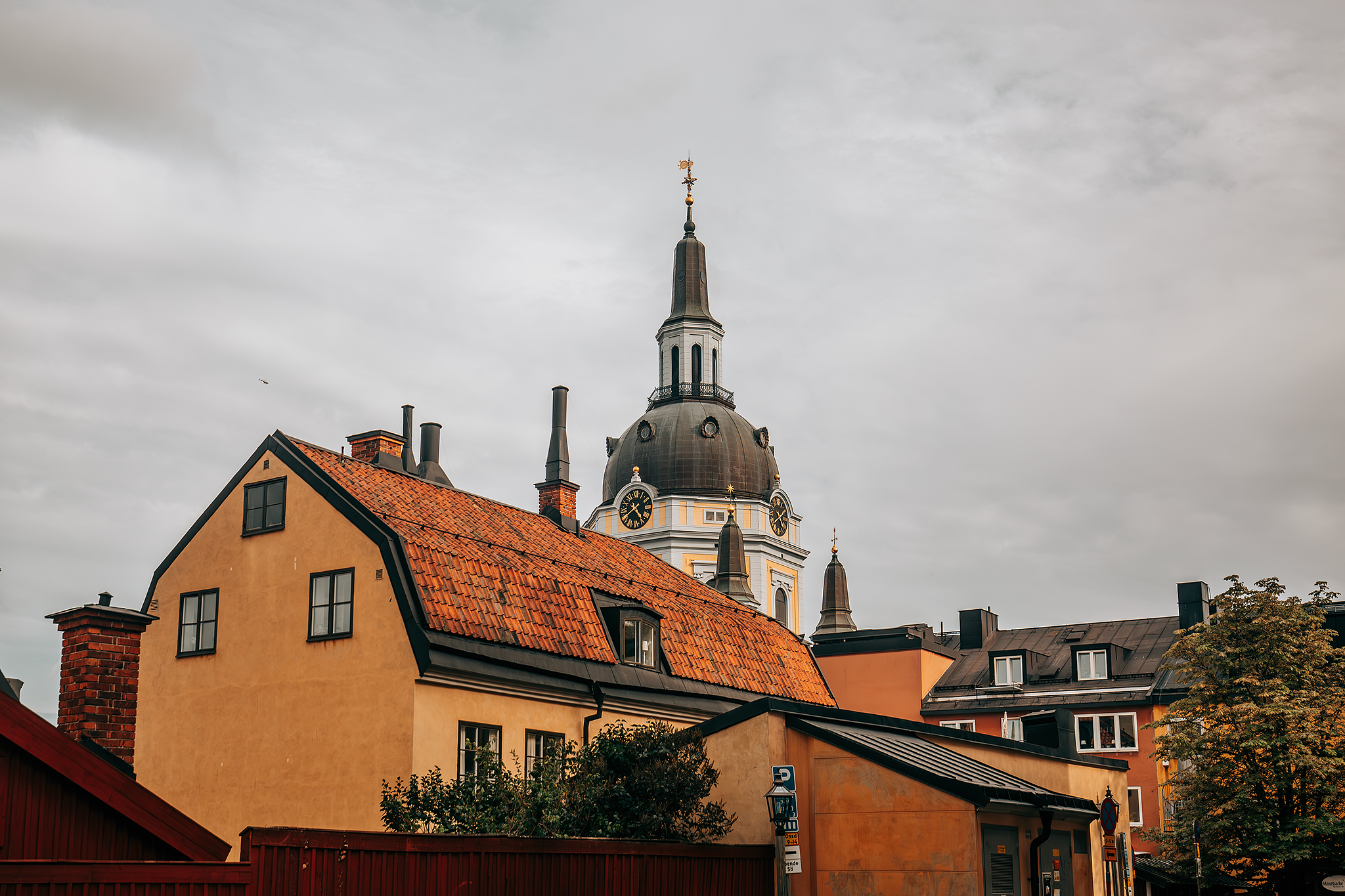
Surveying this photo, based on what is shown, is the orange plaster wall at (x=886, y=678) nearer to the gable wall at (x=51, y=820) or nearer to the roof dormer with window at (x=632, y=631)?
the roof dormer with window at (x=632, y=631)

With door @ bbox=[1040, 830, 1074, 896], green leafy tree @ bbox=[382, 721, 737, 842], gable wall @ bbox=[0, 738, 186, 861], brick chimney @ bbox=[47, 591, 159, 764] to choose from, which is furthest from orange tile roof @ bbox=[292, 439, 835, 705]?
gable wall @ bbox=[0, 738, 186, 861]

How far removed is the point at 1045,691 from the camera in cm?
5619

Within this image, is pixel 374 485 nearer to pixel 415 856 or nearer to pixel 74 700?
pixel 74 700

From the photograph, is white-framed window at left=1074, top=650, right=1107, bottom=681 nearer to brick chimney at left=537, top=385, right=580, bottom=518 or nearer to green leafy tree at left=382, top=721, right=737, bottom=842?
brick chimney at left=537, top=385, right=580, bottom=518

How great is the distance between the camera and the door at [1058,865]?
25500 millimetres

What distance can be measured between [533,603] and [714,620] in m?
8.30

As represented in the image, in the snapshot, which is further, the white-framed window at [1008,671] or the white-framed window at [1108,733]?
the white-framed window at [1008,671]

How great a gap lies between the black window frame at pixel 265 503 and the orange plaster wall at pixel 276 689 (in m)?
0.13

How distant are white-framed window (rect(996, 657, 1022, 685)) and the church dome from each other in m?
48.5

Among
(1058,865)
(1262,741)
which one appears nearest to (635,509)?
(1262,741)

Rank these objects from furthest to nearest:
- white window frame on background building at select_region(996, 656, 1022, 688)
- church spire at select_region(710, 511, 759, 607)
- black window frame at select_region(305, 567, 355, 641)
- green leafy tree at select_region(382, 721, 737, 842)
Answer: church spire at select_region(710, 511, 759, 607) → white window frame on background building at select_region(996, 656, 1022, 688) → black window frame at select_region(305, 567, 355, 641) → green leafy tree at select_region(382, 721, 737, 842)

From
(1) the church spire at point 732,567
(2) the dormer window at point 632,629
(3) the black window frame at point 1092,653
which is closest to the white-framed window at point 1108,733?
(3) the black window frame at point 1092,653

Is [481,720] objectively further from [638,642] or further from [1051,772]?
[1051,772]

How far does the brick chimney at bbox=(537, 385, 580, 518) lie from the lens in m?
39.0
